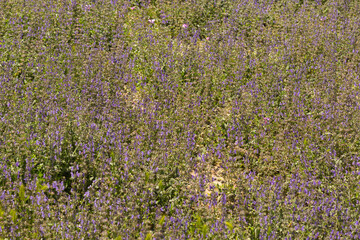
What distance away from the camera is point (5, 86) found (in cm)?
508

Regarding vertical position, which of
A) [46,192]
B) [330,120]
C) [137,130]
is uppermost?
[330,120]

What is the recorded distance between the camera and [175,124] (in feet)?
16.9

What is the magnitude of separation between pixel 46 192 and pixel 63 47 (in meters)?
2.57

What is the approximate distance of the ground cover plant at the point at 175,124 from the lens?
395cm

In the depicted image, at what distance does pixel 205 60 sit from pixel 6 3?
318 cm

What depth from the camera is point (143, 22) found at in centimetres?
722

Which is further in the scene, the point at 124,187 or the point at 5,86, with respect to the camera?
the point at 5,86

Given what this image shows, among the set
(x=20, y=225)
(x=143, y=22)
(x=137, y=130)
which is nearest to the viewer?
(x=20, y=225)

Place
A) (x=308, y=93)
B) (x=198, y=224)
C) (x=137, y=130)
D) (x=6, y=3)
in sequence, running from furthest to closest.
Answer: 1. (x=6, y=3)
2. (x=308, y=93)
3. (x=137, y=130)
4. (x=198, y=224)

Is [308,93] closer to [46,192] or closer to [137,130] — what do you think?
[137,130]

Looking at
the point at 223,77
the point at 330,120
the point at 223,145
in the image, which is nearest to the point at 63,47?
the point at 223,77

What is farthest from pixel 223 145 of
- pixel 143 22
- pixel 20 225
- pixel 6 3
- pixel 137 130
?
pixel 6 3

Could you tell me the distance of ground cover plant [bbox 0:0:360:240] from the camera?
3951 millimetres

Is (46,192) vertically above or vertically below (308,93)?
below
